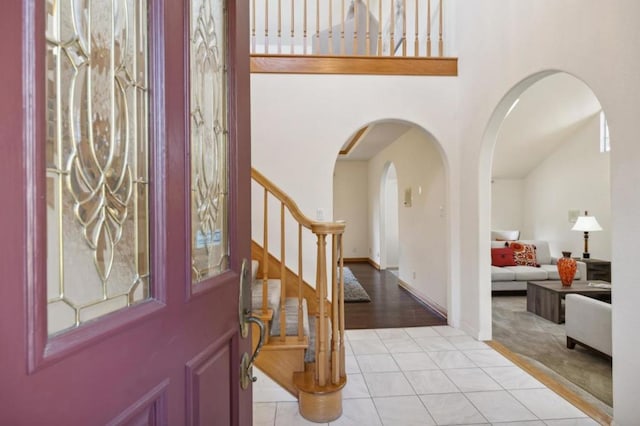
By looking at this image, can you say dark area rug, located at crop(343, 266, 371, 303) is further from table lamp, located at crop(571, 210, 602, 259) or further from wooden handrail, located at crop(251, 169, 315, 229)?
table lamp, located at crop(571, 210, 602, 259)

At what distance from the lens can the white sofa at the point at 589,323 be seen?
8.64ft

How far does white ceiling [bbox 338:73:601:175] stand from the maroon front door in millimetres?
4566

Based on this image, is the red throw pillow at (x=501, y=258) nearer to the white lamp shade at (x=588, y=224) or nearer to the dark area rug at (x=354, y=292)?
the white lamp shade at (x=588, y=224)

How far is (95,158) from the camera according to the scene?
1.66 feet

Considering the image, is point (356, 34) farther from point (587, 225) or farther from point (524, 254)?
point (587, 225)

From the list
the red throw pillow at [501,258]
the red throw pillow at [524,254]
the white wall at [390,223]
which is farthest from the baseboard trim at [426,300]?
the white wall at [390,223]

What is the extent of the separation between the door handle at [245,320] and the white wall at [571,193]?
6469 millimetres

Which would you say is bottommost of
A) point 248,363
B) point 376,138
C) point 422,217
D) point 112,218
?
point 248,363

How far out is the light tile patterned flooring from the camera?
2.05 m

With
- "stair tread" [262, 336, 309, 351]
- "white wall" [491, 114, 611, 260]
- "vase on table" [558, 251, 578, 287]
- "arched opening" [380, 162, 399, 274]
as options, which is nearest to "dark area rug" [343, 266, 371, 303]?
"arched opening" [380, 162, 399, 274]

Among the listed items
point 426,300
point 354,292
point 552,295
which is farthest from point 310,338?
point 552,295

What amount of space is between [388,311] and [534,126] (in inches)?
168

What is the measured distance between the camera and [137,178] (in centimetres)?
58

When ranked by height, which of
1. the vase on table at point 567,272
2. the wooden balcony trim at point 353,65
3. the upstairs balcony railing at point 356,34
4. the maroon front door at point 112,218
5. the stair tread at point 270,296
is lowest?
the vase on table at point 567,272
